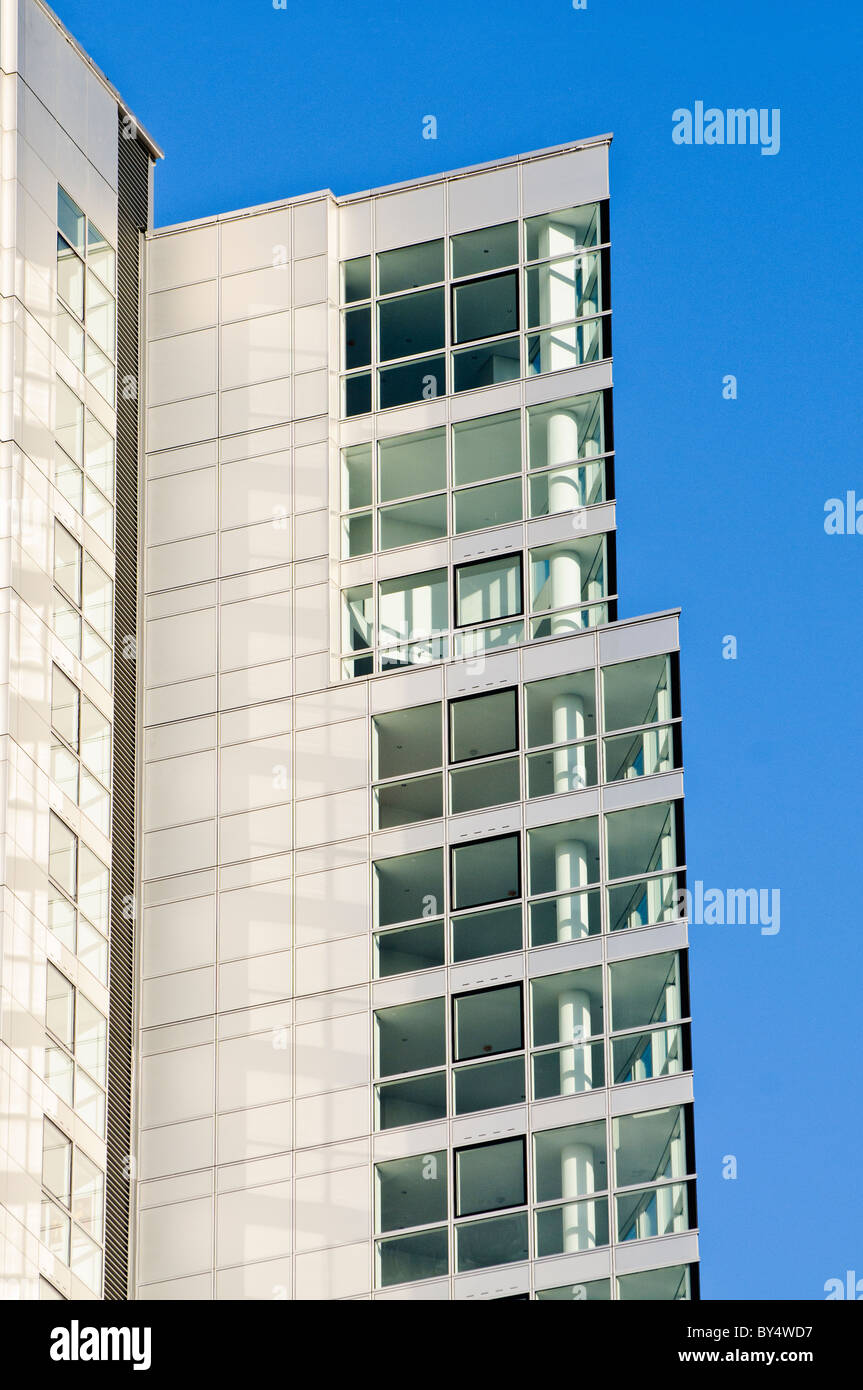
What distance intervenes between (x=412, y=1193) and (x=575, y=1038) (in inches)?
158

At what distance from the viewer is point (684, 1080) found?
46281 millimetres

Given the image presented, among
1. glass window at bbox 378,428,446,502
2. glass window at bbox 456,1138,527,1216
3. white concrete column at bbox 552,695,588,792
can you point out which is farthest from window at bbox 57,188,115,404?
glass window at bbox 456,1138,527,1216

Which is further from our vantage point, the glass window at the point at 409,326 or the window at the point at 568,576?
the glass window at the point at 409,326

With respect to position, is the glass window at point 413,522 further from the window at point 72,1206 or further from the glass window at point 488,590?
the window at point 72,1206

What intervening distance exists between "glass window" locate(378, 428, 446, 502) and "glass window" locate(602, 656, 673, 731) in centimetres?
613

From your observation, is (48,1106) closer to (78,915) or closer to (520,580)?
(78,915)

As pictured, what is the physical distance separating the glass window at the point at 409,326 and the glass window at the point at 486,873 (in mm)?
10943

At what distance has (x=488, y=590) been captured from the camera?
5122cm

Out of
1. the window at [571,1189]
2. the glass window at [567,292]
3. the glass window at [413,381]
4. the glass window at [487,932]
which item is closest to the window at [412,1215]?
the window at [571,1189]

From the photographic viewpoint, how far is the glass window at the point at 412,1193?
152 feet

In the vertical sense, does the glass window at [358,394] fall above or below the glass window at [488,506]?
above

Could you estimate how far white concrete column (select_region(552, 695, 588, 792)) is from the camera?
160ft

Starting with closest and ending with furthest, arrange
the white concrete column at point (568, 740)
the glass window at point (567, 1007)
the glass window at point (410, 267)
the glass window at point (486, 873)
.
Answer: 1. the glass window at point (567, 1007)
2. the glass window at point (486, 873)
3. the white concrete column at point (568, 740)
4. the glass window at point (410, 267)
